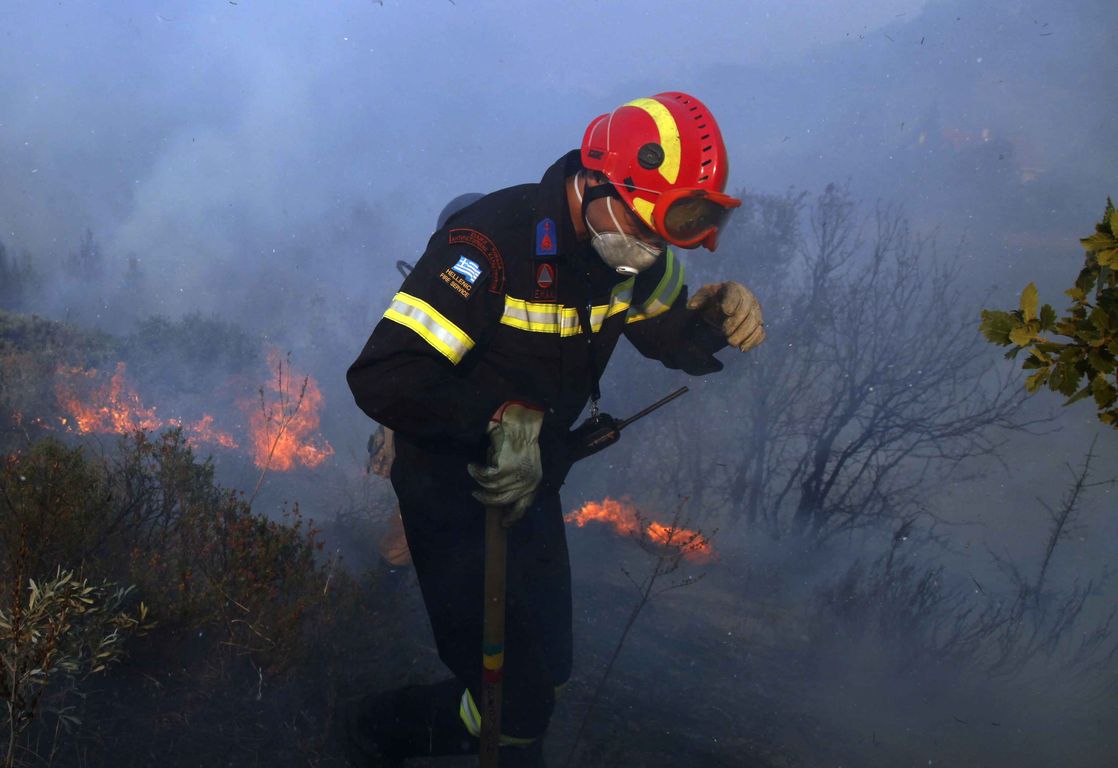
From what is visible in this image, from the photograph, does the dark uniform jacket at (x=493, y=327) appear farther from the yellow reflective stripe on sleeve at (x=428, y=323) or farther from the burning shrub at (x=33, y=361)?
the burning shrub at (x=33, y=361)

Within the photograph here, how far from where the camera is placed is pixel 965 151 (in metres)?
11.9

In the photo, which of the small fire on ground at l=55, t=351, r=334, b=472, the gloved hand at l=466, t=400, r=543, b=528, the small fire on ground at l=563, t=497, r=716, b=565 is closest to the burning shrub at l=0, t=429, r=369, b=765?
the gloved hand at l=466, t=400, r=543, b=528

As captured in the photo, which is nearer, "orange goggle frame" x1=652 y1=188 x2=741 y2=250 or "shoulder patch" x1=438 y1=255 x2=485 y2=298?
"shoulder patch" x1=438 y1=255 x2=485 y2=298

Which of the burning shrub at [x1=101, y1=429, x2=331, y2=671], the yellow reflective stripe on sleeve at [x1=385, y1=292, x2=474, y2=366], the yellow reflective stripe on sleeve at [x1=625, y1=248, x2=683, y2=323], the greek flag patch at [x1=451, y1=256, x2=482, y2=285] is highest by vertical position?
the yellow reflective stripe on sleeve at [x1=625, y1=248, x2=683, y2=323]

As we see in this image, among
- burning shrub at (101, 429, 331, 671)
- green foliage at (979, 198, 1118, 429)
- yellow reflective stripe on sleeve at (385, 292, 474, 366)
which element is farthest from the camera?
burning shrub at (101, 429, 331, 671)

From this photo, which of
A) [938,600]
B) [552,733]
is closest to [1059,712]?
[938,600]

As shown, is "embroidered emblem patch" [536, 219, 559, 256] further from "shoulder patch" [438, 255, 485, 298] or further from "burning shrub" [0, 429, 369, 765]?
"burning shrub" [0, 429, 369, 765]

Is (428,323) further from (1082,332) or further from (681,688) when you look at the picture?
(681,688)

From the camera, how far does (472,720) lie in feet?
8.71

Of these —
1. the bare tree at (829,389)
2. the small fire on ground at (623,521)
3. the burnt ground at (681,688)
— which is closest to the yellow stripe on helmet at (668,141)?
the burnt ground at (681,688)

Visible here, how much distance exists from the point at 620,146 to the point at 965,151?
1158 cm

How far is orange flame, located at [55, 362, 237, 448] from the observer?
286 inches

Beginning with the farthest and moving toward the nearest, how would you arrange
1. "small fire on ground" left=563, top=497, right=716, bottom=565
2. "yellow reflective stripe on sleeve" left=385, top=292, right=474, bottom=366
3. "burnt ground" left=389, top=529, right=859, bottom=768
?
"small fire on ground" left=563, top=497, right=716, bottom=565 < "burnt ground" left=389, top=529, right=859, bottom=768 < "yellow reflective stripe on sleeve" left=385, top=292, right=474, bottom=366

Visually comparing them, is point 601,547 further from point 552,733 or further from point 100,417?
point 100,417
